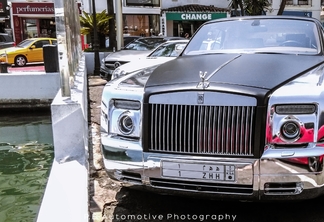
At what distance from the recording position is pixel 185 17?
28.3 m

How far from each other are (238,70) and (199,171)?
0.91 metres

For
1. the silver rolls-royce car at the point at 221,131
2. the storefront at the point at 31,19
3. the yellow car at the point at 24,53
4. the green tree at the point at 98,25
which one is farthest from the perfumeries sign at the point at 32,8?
the silver rolls-royce car at the point at 221,131

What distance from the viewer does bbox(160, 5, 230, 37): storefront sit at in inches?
1111

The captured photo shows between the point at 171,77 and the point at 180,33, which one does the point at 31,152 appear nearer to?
the point at 171,77

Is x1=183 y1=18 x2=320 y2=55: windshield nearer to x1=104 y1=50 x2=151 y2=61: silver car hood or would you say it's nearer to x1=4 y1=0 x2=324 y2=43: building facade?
x1=104 y1=50 x2=151 y2=61: silver car hood

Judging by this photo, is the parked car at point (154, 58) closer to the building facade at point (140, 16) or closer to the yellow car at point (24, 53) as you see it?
the yellow car at point (24, 53)

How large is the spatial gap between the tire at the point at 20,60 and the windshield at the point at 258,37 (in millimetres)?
15570

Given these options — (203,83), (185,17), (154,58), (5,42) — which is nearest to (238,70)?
(203,83)

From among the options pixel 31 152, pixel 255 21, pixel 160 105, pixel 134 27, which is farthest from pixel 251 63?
pixel 134 27

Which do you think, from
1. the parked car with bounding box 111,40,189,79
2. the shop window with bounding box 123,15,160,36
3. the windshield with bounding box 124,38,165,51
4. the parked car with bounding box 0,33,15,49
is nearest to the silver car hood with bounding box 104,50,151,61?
the windshield with bounding box 124,38,165,51

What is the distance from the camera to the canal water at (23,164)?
4168 mm

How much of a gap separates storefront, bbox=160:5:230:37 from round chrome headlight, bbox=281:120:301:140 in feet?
86.0

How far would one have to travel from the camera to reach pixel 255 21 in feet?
14.8

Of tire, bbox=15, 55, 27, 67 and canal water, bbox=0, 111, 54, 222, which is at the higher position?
tire, bbox=15, 55, 27, 67
